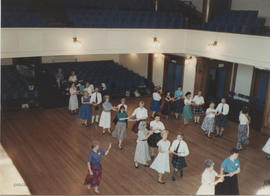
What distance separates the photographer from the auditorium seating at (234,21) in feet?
37.6

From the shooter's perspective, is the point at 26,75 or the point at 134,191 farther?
the point at 26,75

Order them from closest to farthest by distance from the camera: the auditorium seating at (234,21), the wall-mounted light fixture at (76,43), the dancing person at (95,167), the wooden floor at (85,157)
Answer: the dancing person at (95,167)
the wooden floor at (85,157)
the wall-mounted light fixture at (76,43)
the auditorium seating at (234,21)

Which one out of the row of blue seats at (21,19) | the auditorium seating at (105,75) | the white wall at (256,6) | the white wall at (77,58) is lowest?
the auditorium seating at (105,75)

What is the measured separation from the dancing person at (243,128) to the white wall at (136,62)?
8216 mm

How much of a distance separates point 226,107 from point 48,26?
6.45 metres

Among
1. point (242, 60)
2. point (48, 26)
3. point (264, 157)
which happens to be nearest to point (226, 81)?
point (242, 60)

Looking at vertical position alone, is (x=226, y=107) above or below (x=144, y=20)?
below

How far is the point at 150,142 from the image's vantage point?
8.16 metres

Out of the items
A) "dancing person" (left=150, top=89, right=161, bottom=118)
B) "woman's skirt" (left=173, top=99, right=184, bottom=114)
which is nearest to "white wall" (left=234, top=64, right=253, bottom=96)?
"woman's skirt" (left=173, top=99, right=184, bottom=114)

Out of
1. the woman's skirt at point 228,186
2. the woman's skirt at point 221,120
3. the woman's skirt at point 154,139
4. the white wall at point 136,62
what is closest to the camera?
the woman's skirt at point 228,186

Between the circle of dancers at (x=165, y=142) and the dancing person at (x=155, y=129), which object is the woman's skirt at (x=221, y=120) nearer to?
the circle of dancers at (x=165, y=142)

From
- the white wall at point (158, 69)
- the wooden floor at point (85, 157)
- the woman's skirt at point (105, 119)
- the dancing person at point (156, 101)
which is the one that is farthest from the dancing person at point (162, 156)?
the white wall at point (158, 69)

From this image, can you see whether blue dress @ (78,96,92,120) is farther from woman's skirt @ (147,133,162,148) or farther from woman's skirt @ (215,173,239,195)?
woman's skirt @ (215,173,239,195)

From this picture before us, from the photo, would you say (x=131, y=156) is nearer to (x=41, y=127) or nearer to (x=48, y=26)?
(x=41, y=127)
